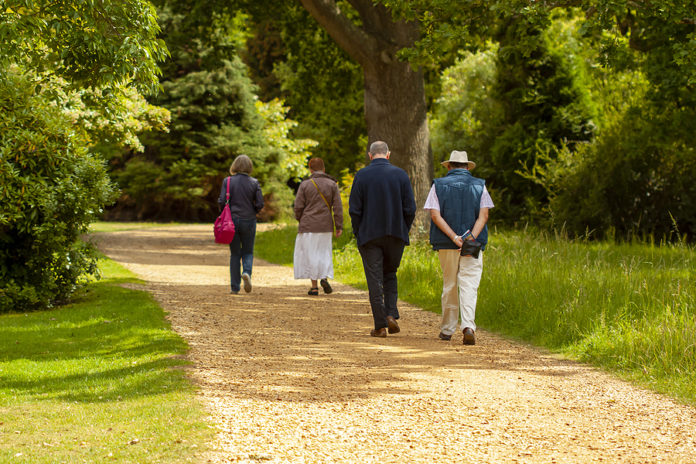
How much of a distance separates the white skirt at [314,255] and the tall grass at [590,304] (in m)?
1.24

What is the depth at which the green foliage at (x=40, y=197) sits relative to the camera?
1023 centimetres

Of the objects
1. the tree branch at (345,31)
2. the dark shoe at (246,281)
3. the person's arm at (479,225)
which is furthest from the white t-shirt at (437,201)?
the tree branch at (345,31)

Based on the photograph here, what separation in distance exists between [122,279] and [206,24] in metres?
7.38

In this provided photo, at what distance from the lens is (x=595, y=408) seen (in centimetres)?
578

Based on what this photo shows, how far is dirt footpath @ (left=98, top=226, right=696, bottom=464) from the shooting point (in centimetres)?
476

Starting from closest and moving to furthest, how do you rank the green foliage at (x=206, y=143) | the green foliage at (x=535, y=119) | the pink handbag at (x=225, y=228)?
1. the pink handbag at (x=225, y=228)
2. the green foliage at (x=535, y=119)
3. the green foliage at (x=206, y=143)

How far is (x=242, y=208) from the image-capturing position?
1191 centimetres

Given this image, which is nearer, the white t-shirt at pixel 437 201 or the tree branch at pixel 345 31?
the white t-shirt at pixel 437 201

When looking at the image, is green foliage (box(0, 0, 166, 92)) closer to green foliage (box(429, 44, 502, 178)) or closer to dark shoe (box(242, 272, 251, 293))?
dark shoe (box(242, 272, 251, 293))

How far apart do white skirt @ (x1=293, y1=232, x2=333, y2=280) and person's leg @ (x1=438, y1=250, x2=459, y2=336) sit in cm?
393

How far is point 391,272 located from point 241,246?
398 centimetres

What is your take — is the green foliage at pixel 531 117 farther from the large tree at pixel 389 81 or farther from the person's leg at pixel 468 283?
the person's leg at pixel 468 283

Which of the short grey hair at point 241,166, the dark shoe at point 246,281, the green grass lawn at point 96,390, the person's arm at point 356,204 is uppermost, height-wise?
the short grey hair at point 241,166

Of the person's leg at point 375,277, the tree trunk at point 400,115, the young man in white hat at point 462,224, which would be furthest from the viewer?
the tree trunk at point 400,115
